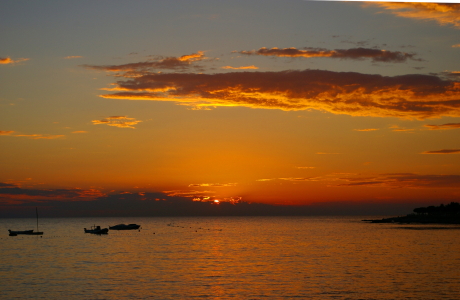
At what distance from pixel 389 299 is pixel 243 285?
8.61 metres

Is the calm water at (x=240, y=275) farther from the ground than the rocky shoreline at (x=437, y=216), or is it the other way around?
the calm water at (x=240, y=275)

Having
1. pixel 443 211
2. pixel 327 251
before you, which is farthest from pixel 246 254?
Answer: pixel 443 211

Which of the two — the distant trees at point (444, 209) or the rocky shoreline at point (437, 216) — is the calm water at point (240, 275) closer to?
the rocky shoreline at point (437, 216)

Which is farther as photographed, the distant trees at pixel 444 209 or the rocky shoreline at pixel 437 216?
the distant trees at pixel 444 209

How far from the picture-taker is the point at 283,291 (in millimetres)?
25891

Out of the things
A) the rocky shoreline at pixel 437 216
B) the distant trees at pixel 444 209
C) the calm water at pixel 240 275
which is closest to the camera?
the calm water at pixel 240 275

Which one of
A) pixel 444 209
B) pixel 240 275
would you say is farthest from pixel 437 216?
pixel 240 275

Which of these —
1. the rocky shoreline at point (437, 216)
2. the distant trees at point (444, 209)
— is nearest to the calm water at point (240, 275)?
the rocky shoreline at point (437, 216)

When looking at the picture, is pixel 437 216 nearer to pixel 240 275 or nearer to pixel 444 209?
pixel 444 209

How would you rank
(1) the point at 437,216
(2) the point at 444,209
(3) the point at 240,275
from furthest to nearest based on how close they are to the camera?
(2) the point at 444,209 → (1) the point at 437,216 → (3) the point at 240,275

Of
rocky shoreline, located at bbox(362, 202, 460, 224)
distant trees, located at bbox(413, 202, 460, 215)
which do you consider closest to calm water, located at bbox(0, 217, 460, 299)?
rocky shoreline, located at bbox(362, 202, 460, 224)

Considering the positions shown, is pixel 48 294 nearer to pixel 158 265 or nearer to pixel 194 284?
pixel 194 284

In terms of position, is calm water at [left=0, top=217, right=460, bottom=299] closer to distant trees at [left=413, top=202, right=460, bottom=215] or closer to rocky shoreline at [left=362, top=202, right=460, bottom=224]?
rocky shoreline at [left=362, top=202, right=460, bottom=224]

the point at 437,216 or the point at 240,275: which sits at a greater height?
the point at 240,275
